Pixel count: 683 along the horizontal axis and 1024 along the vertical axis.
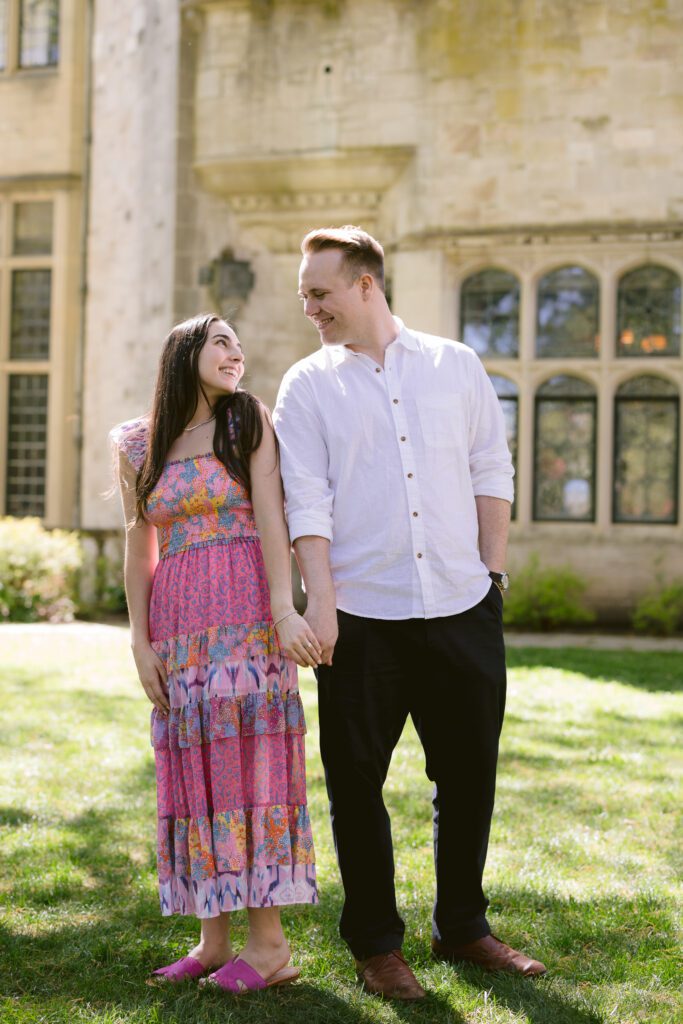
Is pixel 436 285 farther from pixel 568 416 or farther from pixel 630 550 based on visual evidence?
pixel 630 550

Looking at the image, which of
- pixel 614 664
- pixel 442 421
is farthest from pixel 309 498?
pixel 614 664

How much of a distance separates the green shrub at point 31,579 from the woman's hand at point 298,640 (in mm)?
8921

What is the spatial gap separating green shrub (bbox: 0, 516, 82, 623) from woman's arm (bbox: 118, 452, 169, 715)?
8543 mm

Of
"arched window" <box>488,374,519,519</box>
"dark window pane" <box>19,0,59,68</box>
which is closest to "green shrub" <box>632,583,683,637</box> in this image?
"arched window" <box>488,374,519,519</box>

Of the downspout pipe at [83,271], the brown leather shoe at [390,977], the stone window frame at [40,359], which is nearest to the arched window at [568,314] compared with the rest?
the downspout pipe at [83,271]

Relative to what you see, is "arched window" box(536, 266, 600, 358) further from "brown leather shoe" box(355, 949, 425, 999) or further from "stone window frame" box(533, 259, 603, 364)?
"brown leather shoe" box(355, 949, 425, 999)

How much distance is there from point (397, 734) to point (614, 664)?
5.65 metres

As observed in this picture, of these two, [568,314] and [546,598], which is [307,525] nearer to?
[546,598]

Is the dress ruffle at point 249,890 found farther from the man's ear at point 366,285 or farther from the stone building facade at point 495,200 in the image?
the stone building facade at point 495,200

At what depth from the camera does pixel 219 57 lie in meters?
11.4

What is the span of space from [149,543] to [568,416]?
849cm

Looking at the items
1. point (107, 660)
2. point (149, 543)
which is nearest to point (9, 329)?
point (107, 660)

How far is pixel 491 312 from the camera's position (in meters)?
11.2

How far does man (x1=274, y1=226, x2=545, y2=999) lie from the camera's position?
2.99m
